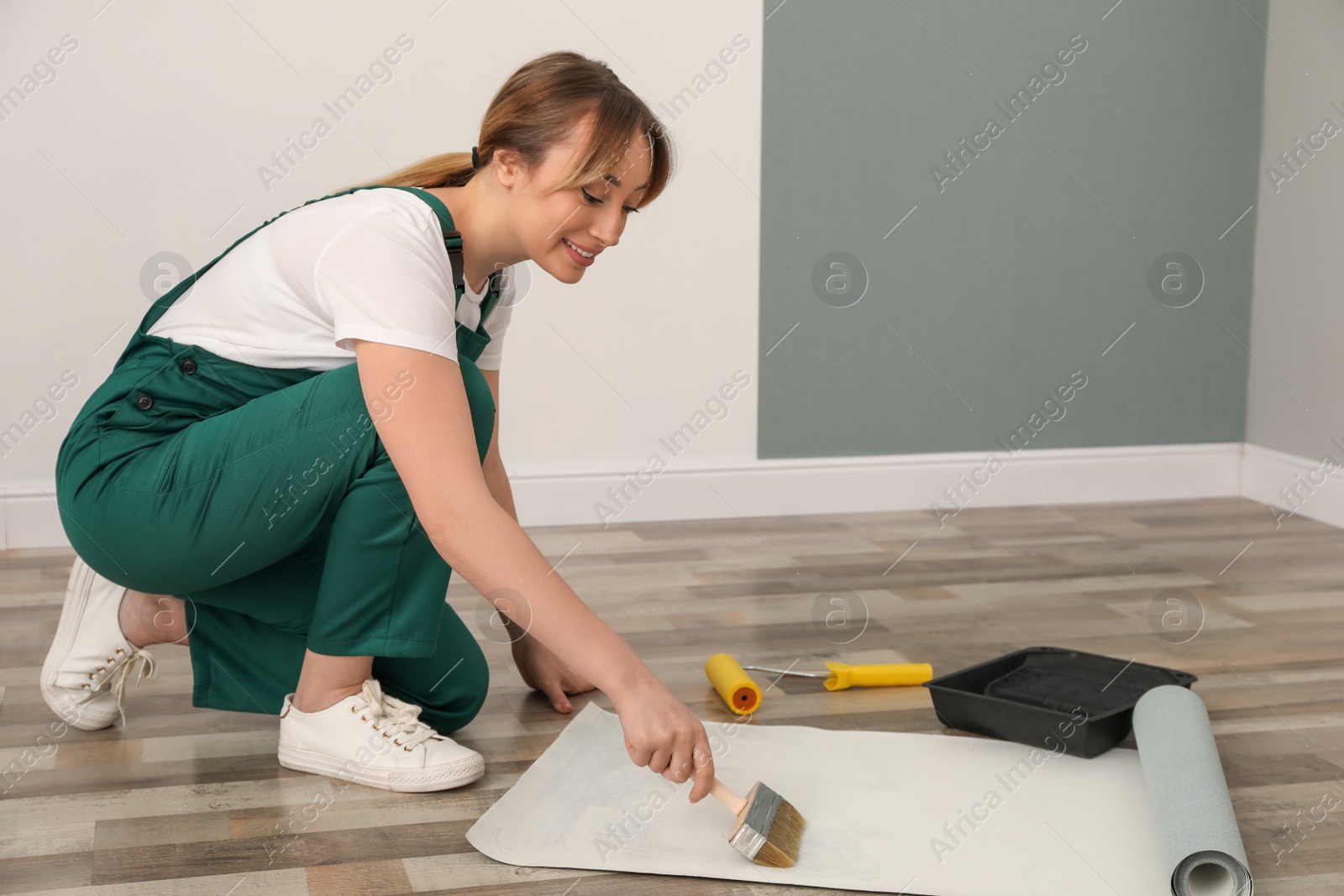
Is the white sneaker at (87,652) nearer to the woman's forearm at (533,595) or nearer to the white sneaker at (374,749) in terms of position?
the white sneaker at (374,749)

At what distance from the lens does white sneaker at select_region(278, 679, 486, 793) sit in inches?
55.5

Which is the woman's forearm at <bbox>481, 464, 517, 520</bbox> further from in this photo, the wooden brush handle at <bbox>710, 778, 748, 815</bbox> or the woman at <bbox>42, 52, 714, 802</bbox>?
the wooden brush handle at <bbox>710, 778, 748, 815</bbox>

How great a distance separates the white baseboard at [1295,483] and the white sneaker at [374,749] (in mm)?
2362

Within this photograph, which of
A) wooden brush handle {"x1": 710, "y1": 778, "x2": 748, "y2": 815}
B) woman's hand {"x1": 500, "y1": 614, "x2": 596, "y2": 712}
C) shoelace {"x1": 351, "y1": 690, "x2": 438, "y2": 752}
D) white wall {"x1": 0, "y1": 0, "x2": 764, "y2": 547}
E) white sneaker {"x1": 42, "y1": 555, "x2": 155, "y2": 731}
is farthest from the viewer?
white wall {"x1": 0, "y1": 0, "x2": 764, "y2": 547}

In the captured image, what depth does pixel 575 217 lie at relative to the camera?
1.34 metres

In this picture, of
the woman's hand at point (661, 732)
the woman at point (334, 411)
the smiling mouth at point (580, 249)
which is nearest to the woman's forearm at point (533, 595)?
the woman's hand at point (661, 732)

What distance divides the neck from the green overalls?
0.04 m

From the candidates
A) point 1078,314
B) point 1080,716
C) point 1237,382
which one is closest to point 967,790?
point 1080,716

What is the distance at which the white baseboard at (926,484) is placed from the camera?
9.75ft

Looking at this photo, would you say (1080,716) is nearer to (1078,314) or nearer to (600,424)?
(600,424)

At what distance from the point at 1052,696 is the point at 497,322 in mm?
906

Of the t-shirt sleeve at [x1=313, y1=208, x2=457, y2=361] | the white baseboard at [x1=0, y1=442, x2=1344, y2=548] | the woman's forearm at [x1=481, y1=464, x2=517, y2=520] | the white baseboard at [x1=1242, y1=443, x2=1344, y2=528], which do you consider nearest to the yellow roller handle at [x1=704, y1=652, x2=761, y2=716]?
the woman's forearm at [x1=481, y1=464, x2=517, y2=520]

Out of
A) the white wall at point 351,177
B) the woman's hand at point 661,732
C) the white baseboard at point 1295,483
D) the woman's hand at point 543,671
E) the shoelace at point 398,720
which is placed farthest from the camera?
the white baseboard at point 1295,483

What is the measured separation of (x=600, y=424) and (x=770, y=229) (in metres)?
0.64
